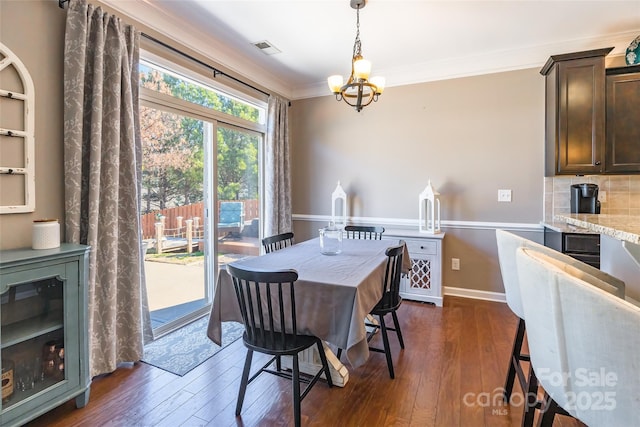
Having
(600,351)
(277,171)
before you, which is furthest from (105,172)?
(600,351)

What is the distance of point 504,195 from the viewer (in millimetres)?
3588

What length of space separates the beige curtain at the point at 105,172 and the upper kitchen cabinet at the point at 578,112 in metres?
3.72

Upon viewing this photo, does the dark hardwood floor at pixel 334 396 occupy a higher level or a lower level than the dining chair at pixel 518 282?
lower

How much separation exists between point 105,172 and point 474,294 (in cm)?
377

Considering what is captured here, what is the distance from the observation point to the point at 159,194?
2846 millimetres

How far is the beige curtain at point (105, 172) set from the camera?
2012 millimetres

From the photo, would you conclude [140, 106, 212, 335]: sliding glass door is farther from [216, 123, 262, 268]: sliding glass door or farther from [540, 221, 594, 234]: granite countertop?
[540, 221, 594, 234]: granite countertop

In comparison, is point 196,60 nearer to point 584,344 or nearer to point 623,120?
point 584,344

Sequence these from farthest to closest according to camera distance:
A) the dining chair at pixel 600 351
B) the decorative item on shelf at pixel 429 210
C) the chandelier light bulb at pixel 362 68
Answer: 1. the decorative item on shelf at pixel 429 210
2. the chandelier light bulb at pixel 362 68
3. the dining chair at pixel 600 351

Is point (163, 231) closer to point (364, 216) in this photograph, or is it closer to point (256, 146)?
point (256, 146)

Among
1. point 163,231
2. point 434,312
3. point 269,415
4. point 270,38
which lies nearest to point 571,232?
point 434,312

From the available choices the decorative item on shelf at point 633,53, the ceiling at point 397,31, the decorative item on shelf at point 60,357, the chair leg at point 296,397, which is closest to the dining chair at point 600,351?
the chair leg at point 296,397

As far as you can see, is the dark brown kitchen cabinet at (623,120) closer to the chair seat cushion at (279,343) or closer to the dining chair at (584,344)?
the dining chair at (584,344)

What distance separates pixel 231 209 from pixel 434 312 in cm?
246
